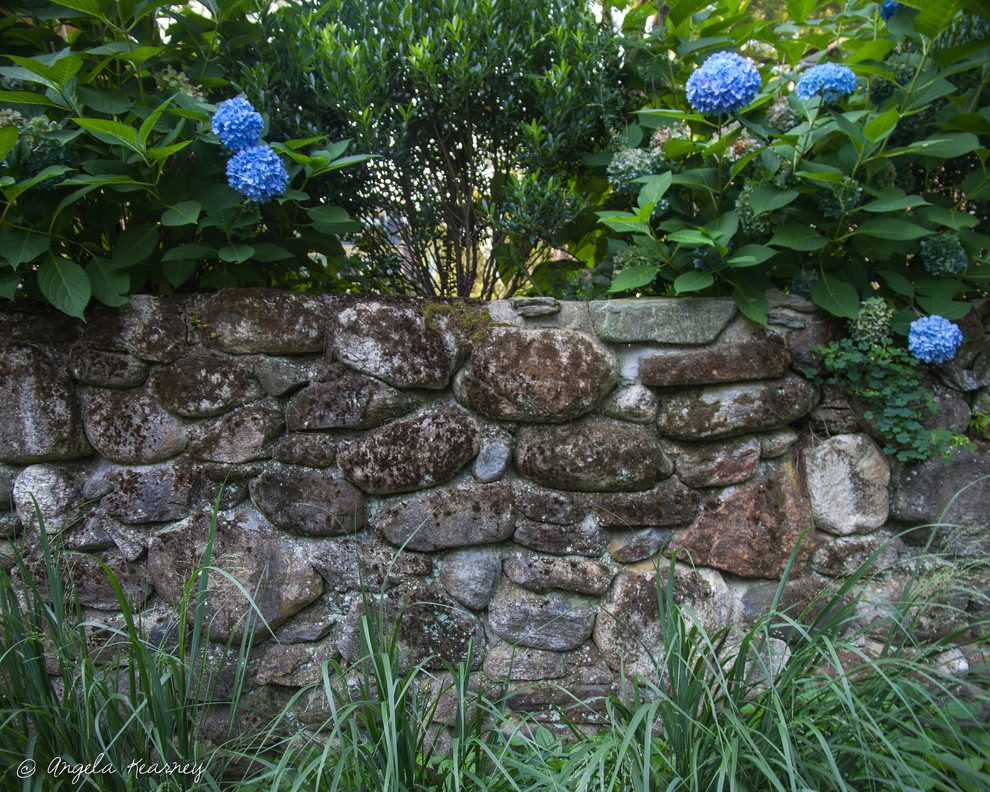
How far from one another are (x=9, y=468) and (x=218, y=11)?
1.32 m

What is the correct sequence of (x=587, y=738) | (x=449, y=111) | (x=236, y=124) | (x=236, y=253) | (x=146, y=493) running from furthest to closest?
(x=449, y=111)
(x=146, y=493)
(x=236, y=253)
(x=236, y=124)
(x=587, y=738)

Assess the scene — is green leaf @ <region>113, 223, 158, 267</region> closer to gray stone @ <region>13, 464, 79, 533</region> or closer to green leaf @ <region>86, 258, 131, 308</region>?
green leaf @ <region>86, 258, 131, 308</region>

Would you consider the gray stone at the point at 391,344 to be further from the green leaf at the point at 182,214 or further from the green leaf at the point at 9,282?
the green leaf at the point at 9,282

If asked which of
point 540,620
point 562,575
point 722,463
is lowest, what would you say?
point 540,620

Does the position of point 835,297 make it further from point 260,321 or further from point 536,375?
point 260,321

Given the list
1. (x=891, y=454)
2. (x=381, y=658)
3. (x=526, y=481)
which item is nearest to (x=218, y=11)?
(x=526, y=481)

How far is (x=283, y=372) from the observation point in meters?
1.62

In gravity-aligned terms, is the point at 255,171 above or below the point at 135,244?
above

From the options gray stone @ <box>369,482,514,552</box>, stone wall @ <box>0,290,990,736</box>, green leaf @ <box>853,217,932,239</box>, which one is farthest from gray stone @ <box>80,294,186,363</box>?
green leaf @ <box>853,217,932,239</box>

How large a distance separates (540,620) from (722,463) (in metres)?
0.65

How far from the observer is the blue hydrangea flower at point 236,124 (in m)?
1.41

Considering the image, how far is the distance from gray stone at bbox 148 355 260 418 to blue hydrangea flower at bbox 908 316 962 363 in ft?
5.77

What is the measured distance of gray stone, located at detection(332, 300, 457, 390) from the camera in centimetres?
161

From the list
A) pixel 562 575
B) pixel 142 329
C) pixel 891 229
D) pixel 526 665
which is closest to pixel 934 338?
pixel 891 229
